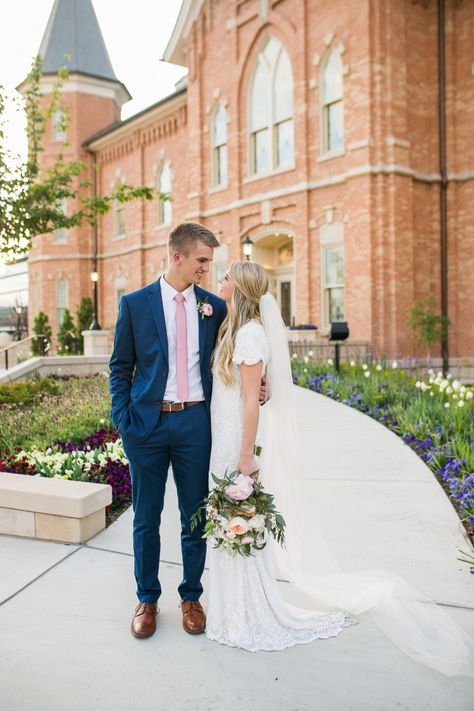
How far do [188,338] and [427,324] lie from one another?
41.3 ft

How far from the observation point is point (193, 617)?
303 cm

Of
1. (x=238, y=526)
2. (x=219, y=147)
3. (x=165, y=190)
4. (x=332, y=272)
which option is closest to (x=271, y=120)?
(x=219, y=147)

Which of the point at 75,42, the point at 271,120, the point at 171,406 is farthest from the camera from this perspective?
the point at 75,42

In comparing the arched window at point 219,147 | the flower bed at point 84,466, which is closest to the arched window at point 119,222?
the arched window at point 219,147

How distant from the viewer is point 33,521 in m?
4.32

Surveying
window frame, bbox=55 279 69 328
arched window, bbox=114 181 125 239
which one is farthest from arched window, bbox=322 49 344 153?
window frame, bbox=55 279 69 328

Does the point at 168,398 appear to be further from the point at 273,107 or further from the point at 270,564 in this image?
the point at 273,107

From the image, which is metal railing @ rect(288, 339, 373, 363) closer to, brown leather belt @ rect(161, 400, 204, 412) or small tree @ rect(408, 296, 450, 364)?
small tree @ rect(408, 296, 450, 364)

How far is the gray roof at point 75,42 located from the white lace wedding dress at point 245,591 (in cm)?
2828

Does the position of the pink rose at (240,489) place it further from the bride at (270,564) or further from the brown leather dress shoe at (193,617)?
the brown leather dress shoe at (193,617)

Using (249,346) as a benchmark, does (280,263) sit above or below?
above

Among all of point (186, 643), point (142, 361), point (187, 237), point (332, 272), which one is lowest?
point (186, 643)

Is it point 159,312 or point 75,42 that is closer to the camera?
point 159,312

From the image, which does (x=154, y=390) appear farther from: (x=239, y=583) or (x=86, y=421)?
(x=86, y=421)
